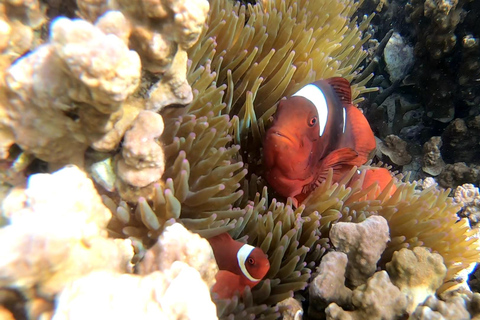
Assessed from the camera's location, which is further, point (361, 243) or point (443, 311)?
point (361, 243)

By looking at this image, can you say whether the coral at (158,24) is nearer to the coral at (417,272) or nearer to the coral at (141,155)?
the coral at (141,155)

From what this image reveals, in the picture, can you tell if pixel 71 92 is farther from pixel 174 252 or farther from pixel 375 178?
pixel 375 178

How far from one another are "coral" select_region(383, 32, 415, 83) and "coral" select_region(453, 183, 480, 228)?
1.20m

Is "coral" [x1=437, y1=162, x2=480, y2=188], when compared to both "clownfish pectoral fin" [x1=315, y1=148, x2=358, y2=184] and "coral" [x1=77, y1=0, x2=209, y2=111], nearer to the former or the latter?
"clownfish pectoral fin" [x1=315, y1=148, x2=358, y2=184]

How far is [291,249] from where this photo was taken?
1.62 m

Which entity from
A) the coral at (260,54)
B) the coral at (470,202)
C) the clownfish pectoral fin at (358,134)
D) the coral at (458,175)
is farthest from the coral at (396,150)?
the clownfish pectoral fin at (358,134)

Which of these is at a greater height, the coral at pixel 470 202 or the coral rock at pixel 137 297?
the coral at pixel 470 202

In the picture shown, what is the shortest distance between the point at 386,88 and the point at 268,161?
2293mm

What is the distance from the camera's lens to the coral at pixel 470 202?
2787 millimetres

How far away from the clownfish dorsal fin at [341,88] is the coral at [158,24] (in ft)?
3.44

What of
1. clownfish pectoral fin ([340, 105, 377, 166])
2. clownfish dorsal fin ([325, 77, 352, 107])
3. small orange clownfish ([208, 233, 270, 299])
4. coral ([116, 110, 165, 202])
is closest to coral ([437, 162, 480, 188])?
clownfish pectoral fin ([340, 105, 377, 166])

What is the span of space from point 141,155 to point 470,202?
2786 mm

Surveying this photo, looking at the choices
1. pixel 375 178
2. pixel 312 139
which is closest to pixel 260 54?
pixel 312 139

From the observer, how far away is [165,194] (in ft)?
4.08
